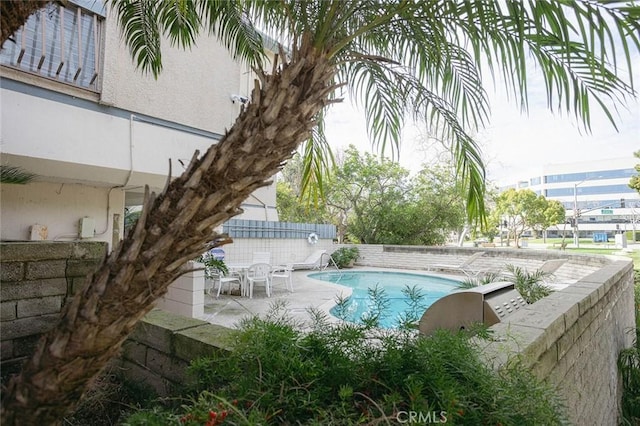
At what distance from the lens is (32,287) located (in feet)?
8.19

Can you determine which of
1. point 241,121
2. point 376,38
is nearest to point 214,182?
point 241,121

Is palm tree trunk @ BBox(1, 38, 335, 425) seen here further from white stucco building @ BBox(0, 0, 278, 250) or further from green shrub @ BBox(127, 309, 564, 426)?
white stucco building @ BBox(0, 0, 278, 250)

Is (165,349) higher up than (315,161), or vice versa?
(315,161)

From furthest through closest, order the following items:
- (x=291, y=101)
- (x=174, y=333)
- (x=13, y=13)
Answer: (x=174, y=333)
(x=291, y=101)
(x=13, y=13)

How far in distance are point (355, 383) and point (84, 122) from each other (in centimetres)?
542

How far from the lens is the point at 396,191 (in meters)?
18.9

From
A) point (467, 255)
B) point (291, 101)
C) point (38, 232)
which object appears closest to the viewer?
point (291, 101)

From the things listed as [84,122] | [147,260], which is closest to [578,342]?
[147,260]

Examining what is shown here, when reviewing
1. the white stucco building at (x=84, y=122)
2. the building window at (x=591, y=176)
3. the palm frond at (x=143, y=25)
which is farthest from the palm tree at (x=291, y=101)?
the building window at (x=591, y=176)

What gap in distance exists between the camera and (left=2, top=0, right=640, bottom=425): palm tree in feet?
4.38

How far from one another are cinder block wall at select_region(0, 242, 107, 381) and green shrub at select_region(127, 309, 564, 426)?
4.50 feet

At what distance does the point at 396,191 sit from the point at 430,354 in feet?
59.0

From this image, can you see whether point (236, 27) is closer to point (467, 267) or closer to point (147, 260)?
point (147, 260)

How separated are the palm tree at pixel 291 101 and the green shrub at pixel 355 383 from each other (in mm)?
412
